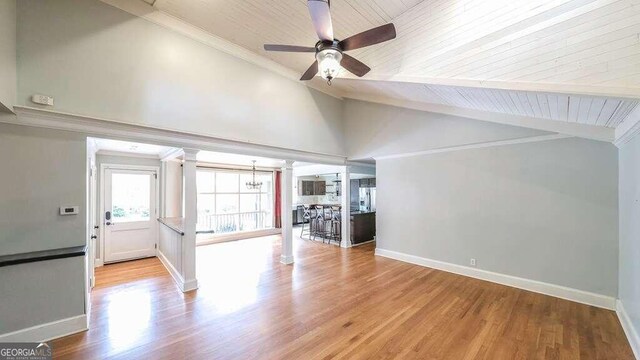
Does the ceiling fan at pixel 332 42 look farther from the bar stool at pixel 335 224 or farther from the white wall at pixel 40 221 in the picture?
the bar stool at pixel 335 224

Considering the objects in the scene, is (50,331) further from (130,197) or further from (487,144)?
(487,144)

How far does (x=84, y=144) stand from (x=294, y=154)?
3262mm

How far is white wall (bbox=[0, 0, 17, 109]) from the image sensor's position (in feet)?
7.50

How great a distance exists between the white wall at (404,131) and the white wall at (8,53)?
18.1 feet

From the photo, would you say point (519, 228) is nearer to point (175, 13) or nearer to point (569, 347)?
point (569, 347)

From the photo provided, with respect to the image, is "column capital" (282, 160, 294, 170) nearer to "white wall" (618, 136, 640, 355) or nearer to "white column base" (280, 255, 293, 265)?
"white column base" (280, 255, 293, 265)

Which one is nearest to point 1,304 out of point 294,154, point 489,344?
point 294,154

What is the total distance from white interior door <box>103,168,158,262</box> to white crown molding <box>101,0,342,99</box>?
3444mm

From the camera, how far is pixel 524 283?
3.91 metres

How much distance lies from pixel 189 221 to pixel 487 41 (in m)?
4.54

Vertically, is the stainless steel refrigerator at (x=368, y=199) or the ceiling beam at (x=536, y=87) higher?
the ceiling beam at (x=536, y=87)

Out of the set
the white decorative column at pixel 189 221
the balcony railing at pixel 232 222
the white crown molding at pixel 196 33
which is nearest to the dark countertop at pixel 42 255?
the white decorative column at pixel 189 221

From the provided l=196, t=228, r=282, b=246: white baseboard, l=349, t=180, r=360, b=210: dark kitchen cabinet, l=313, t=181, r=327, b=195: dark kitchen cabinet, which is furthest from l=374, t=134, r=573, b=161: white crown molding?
l=313, t=181, r=327, b=195: dark kitchen cabinet

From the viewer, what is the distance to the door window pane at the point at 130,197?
17.5ft
